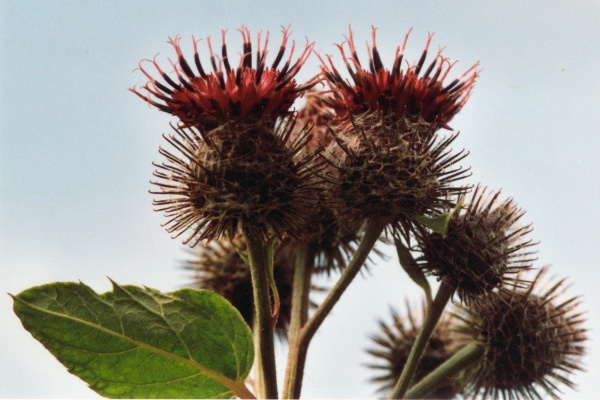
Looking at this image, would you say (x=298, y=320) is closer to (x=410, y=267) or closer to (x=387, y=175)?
(x=410, y=267)

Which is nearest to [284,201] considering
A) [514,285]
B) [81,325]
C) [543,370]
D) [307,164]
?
[307,164]

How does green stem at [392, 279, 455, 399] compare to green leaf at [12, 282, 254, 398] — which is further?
green stem at [392, 279, 455, 399]

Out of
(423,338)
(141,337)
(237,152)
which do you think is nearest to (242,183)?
(237,152)

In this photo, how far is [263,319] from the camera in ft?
10.2

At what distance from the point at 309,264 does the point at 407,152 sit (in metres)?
1.38

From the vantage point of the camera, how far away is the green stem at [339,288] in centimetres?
333

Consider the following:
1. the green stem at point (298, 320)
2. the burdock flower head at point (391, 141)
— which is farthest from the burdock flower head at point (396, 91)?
the green stem at point (298, 320)

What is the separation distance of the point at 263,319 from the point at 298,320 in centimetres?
68

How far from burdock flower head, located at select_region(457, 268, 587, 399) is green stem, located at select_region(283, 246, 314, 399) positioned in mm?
1061

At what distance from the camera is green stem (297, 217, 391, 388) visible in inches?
131

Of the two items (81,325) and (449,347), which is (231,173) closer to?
(81,325)

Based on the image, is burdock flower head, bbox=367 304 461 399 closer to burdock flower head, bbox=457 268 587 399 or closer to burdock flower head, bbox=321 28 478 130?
burdock flower head, bbox=457 268 587 399

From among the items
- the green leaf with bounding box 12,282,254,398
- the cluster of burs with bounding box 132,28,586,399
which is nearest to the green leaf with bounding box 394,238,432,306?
the cluster of burs with bounding box 132,28,586,399

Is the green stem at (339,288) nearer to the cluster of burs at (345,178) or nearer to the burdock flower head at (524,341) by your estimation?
the cluster of burs at (345,178)
